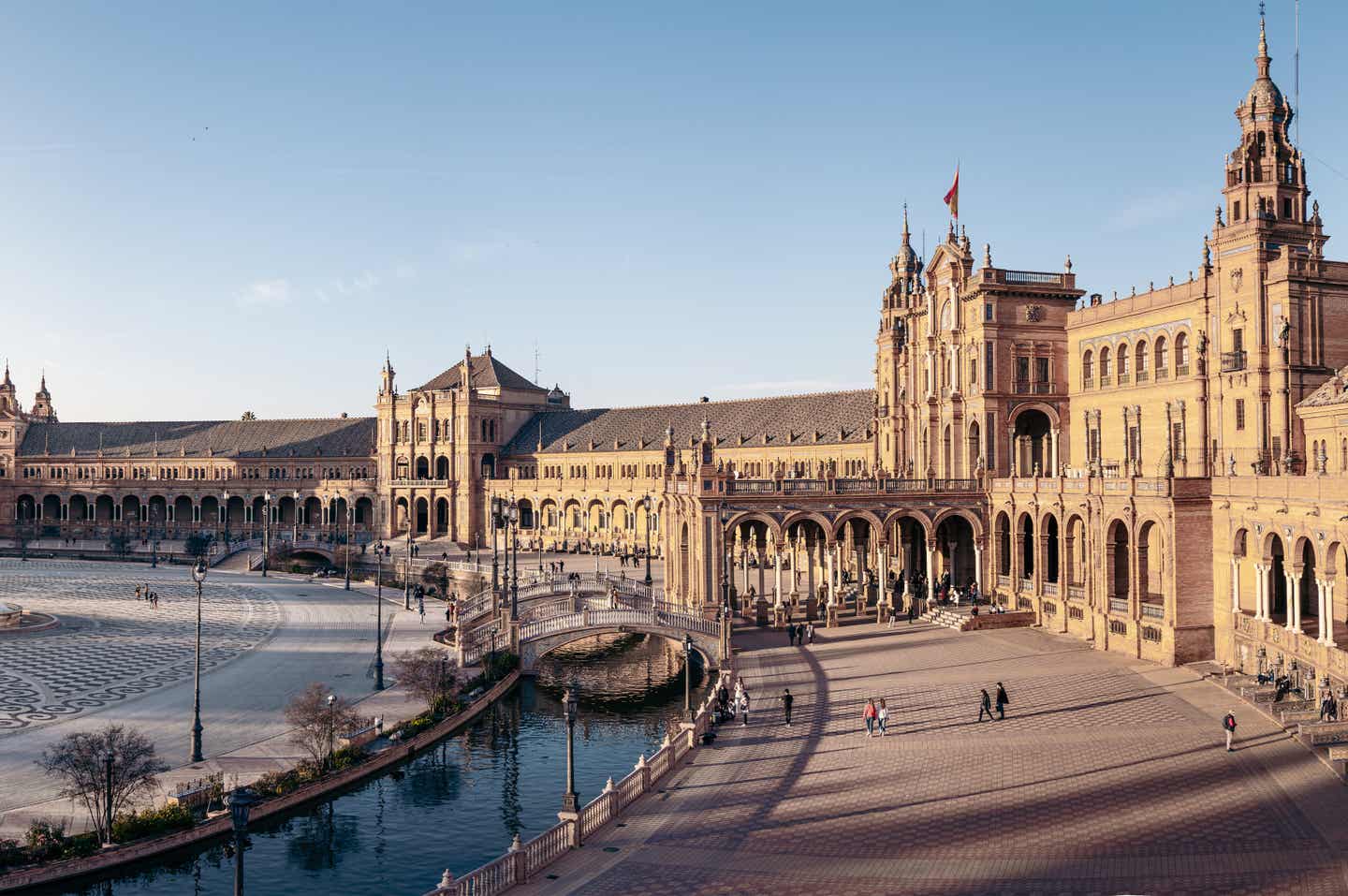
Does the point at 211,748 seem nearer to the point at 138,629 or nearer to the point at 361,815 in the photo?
the point at 361,815

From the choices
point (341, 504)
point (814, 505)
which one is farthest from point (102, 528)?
point (814, 505)

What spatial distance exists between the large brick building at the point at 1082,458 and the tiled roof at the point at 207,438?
39.1m

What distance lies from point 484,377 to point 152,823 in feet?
328

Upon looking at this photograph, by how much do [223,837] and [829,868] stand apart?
678 inches

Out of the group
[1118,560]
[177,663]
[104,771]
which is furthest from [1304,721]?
[177,663]

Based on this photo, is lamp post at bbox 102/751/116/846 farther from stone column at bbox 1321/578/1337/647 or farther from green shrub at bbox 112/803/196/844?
stone column at bbox 1321/578/1337/647

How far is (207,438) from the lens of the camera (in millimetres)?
145750

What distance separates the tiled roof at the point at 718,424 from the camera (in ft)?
319

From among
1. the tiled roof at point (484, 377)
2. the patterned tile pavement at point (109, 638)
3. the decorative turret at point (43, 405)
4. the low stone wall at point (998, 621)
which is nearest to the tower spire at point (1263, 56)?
the low stone wall at point (998, 621)

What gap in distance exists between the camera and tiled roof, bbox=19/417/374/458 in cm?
13888

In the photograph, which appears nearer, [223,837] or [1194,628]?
[223,837]

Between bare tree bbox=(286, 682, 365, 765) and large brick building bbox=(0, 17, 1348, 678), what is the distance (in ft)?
78.4

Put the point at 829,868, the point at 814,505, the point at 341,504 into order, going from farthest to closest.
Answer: the point at 341,504 → the point at 814,505 → the point at 829,868

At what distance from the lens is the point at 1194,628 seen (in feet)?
156
